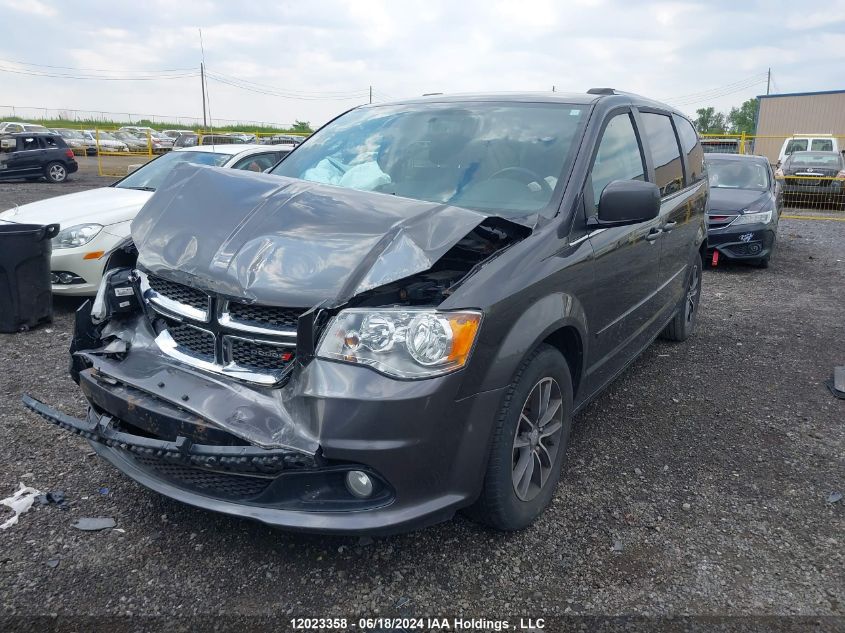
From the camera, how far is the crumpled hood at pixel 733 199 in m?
9.09

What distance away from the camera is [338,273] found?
237 centimetres

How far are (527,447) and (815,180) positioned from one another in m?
16.8

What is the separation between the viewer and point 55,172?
70.7ft

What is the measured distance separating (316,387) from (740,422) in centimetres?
298

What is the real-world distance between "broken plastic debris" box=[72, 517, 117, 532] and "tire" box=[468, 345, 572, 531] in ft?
5.08

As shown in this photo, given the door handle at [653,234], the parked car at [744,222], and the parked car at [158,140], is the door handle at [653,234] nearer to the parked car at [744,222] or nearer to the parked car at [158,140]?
the parked car at [744,222]

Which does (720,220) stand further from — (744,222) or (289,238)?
(289,238)

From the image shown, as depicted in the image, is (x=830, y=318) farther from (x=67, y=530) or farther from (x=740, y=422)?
(x=67, y=530)

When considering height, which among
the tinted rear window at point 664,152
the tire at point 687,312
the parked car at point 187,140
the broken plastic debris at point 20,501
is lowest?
the broken plastic debris at point 20,501

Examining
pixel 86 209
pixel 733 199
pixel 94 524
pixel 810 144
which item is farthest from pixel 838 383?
pixel 810 144

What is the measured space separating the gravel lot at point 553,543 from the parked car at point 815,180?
14.3 metres

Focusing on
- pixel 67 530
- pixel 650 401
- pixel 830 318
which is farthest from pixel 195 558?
pixel 830 318

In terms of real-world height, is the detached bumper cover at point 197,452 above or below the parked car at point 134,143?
below

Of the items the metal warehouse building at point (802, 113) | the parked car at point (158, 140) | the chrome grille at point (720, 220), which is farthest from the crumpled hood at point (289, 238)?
the metal warehouse building at point (802, 113)
